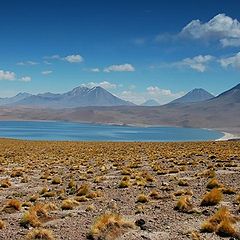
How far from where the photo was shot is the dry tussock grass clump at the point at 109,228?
9.99m

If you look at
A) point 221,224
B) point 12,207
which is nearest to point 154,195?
point 12,207

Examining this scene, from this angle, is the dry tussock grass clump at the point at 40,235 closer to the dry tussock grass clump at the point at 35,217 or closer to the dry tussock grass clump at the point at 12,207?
the dry tussock grass clump at the point at 35,217

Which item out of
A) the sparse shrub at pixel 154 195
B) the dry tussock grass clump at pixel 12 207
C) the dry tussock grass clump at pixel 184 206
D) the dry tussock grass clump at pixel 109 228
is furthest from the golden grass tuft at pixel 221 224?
the dry tussock grass clump at pixel 12 207

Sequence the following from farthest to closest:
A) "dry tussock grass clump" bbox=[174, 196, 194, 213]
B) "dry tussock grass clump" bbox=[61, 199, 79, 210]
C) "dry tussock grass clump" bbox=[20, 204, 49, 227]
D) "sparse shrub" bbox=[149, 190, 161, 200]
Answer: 1. "sparse shrub" bbox=[149, 190, 161, 200]
2. "dry tussock grass clump" bbox=[61, 199, 79, 210]
3. "dry tussock grass clump" bbox=[174, 196, 194, 213]
4. "dry tussock grass clump" bbox=[20, 204, 49, 227]

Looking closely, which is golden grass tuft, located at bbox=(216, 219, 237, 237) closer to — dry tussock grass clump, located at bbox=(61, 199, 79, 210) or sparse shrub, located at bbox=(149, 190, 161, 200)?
sparse shrub, located at bbox=(149, 190, 161, 200)

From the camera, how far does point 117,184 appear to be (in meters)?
19.1

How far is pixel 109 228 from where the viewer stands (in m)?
10.4

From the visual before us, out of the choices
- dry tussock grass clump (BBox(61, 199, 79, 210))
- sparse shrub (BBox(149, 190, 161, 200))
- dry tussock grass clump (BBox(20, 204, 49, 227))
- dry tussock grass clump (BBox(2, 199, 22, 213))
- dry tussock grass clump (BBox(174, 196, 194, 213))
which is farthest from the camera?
sparse shrub (BBox(149, 190, 161, 200))

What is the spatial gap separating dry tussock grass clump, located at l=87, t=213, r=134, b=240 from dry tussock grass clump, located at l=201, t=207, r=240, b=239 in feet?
6.43

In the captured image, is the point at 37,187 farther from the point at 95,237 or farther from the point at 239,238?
the point at 239,238

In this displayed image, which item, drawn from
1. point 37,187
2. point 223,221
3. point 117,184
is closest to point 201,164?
point 117,184

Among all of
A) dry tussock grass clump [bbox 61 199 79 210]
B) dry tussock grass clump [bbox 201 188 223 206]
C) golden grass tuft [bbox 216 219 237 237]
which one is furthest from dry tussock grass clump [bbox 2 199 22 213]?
golden grass tuft [bbox 216 219 237 237]

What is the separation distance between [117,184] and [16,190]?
4.55 m

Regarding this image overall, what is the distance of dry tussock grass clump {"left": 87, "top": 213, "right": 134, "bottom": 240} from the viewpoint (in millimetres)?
9990
